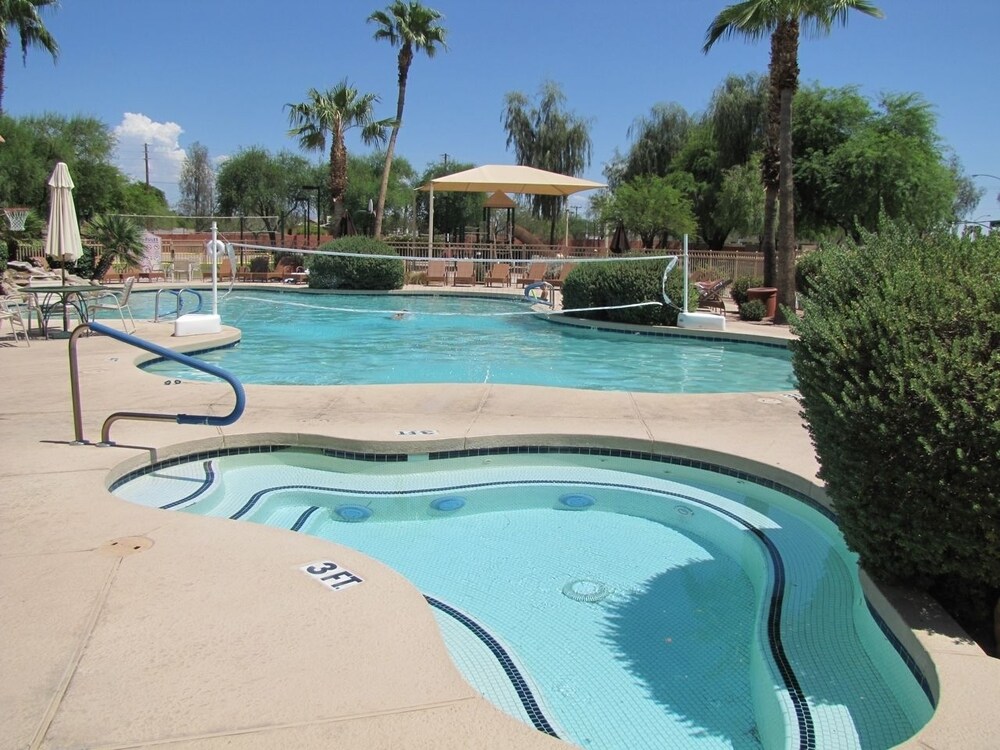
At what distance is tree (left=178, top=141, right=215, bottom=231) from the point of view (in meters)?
78.2

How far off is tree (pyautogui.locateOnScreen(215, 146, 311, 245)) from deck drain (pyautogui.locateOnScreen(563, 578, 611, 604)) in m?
56.3

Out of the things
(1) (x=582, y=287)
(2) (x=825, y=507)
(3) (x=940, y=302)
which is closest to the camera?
(3) (x=940, y=302)

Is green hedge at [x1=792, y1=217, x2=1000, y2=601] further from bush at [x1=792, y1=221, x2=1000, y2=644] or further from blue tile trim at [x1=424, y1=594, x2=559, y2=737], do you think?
blue tile trim at [x1=424, y1=594, x2=559, y2=737]

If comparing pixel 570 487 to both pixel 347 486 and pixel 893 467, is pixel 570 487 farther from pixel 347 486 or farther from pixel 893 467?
pixel 893 467

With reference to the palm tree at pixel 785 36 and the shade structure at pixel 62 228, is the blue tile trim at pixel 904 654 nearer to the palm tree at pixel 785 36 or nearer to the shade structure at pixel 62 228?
the shade structure at pixel 62 228

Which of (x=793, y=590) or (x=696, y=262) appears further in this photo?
(x=696, y=262)

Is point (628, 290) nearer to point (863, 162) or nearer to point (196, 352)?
point (196, 352)

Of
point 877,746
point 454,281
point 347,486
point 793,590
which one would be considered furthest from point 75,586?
point 454,281

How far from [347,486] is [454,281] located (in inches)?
769

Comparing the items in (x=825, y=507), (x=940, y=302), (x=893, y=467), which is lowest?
(x=825, y=507)

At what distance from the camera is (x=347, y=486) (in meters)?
6.01

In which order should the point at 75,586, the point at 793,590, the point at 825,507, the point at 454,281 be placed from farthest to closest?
the point at 454,281
the point at 825,507
the point at 793,590
the point at 75,586

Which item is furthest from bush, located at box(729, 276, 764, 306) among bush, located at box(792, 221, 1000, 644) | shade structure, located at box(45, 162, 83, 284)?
bush, located at box(792, 221, 1000, 644)

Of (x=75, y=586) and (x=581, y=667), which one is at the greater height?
(x=75, y=586)
